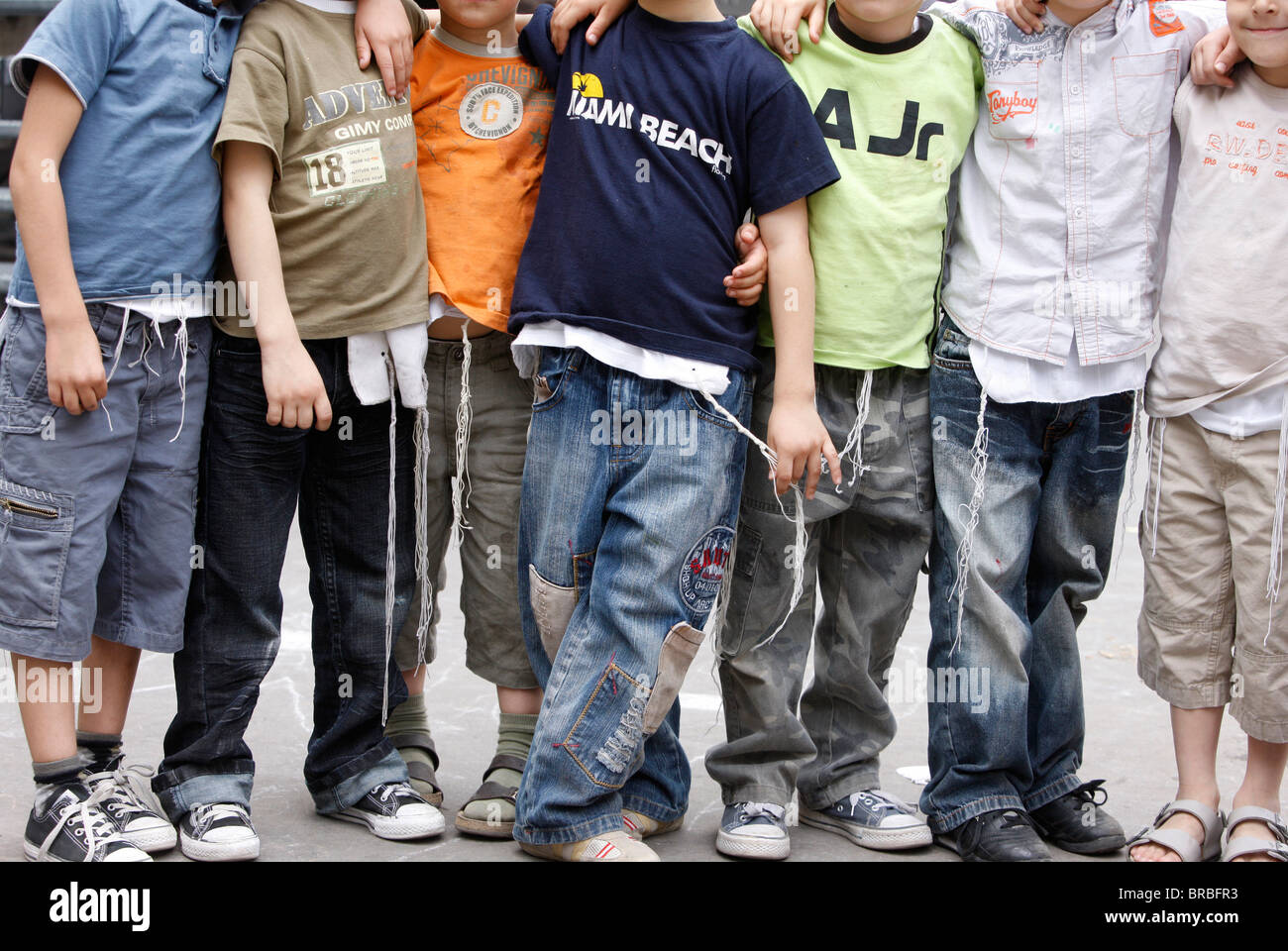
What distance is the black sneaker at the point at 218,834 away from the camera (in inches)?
Answer: 103

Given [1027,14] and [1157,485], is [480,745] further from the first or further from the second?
[1027,14]

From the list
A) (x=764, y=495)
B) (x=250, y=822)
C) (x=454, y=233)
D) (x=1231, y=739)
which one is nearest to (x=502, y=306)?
(x=454, y=233)

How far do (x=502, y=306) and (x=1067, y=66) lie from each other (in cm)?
118

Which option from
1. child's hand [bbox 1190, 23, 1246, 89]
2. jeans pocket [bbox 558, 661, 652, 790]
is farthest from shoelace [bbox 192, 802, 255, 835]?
child's hand [bbox 1190, 23, 1246, 89]

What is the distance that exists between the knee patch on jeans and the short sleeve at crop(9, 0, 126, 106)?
119 centimetres

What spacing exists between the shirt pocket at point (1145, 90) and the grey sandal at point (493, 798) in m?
1.73

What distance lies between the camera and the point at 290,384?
2.57 metres

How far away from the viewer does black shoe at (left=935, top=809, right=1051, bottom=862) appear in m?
2.70

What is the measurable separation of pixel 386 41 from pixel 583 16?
382 millimetres

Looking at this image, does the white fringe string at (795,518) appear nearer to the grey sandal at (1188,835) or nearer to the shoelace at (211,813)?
the grey sandal at (1188,835)

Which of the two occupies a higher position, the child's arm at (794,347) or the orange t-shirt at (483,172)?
the orange t-shirt at (483,172)

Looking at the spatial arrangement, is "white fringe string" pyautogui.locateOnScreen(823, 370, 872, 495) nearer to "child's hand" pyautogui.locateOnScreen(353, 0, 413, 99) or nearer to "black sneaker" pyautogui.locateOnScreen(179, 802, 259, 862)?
"child's hand" pyautogui.locateOnScreen(353, 0, 413, 99)

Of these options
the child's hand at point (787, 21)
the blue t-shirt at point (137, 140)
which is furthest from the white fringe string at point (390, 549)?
the child's hand at point (787, 21)

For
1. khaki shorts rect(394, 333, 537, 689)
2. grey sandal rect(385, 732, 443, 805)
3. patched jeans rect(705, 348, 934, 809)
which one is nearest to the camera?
patched jeans rect(705, 348, 934, 809)
